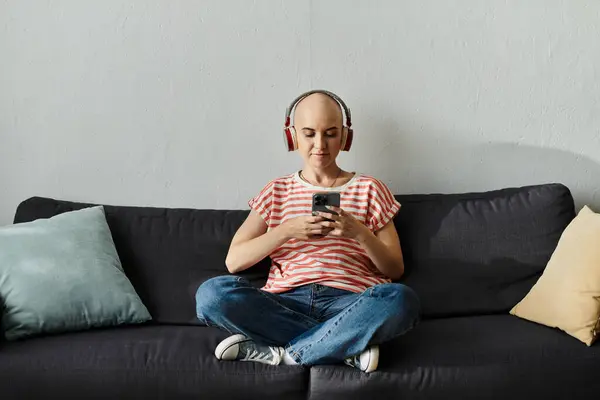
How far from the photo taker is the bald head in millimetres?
2439

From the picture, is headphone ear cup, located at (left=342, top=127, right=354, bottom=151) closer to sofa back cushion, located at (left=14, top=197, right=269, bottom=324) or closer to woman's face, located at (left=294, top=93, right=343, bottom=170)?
woman's face, located at (left=294, top=93, right=343, bottom=170)

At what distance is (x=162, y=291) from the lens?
2.53m

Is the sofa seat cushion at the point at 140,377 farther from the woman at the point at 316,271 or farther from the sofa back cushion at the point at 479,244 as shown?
the sofa back cushion at the point at 479,244

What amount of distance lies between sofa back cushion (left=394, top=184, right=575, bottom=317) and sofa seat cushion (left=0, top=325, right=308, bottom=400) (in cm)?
66

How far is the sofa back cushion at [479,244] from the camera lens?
2516 mm

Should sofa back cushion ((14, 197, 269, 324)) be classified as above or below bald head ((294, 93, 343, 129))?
below

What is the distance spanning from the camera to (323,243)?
247 centimetres

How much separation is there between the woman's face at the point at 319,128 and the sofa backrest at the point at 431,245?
35 centimetres

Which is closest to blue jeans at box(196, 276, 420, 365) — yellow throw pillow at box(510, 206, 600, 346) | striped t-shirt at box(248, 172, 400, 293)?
striped t-shirt at box(248, 172, 400, 293)

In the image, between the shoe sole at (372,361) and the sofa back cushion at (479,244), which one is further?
the sofa back cushion at (479,244)

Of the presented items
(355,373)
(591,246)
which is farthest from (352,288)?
(591,246)

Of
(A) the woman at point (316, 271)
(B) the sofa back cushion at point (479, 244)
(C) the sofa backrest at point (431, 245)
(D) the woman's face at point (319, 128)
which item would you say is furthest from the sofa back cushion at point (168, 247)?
(B) the sofa back cushion at point (479, 244)

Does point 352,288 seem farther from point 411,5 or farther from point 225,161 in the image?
point 411,5

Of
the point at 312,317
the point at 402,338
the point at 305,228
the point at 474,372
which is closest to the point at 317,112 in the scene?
the point at 305,228
